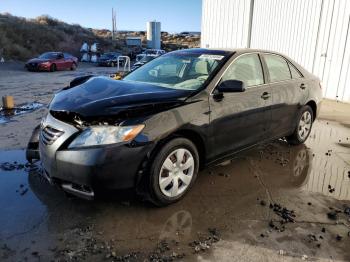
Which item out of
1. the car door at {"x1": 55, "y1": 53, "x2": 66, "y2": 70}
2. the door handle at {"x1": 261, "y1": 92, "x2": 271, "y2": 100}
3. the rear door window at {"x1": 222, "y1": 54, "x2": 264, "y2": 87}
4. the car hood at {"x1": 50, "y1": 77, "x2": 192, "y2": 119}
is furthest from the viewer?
the car door at {"x1": 55, "y1": 53, "x2": 66, "y2": 70}

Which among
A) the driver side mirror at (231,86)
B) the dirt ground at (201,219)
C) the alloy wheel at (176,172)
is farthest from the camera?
the driver side mirror at (231,86)

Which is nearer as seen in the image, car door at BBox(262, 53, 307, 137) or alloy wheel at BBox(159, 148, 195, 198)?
alloy wheel at BBox(159, 148, 195, 198)

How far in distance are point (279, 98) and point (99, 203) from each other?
2.96 metres

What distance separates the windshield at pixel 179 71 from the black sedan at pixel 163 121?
14mm

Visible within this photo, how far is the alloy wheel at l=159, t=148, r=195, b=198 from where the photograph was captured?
356 centimetres

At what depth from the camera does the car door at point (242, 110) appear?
13.3 feet

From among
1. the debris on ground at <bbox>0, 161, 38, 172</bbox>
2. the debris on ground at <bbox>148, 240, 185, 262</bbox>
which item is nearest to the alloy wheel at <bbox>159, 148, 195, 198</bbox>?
the debris on ground at <bbox>148, 240, 185, 262</bbox>

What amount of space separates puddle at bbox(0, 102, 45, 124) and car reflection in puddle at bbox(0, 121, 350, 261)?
3.28m

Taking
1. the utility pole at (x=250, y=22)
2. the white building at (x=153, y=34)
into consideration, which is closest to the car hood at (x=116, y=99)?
the utility pole at (x=250, y=22)

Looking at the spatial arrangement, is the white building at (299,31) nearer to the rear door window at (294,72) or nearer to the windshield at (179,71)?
the rear door window at (294,72)

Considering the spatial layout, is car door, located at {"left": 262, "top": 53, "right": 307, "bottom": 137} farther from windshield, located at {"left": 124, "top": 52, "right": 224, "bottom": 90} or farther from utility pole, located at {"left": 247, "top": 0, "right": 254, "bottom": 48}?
utility pole, located at {"left": 247, "top": 0, "right": 254, "bottom": 48}

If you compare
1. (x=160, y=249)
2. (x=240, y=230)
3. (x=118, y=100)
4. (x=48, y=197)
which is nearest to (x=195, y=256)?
(x=160, y=249)

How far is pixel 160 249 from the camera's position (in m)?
3.05

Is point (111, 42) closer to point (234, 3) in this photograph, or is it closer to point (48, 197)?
point (234, 3)
